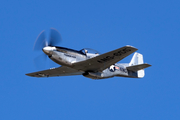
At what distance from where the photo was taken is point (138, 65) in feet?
75.6

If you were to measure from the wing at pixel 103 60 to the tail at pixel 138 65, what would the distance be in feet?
9.85

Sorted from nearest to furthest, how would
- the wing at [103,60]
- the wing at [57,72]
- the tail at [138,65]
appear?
the wing at [103,60] < the wing at [57,72] < the tail at [138,65]

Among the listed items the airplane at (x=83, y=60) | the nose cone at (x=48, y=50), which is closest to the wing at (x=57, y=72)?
the airplane at (x=83, y=60)

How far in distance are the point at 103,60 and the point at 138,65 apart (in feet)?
13.0

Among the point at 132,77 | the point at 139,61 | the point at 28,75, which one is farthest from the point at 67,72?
the point at 139,61

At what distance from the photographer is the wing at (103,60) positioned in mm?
19189

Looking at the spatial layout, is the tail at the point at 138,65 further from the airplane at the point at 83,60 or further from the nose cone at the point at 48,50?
the nose cone at the point at 48,50

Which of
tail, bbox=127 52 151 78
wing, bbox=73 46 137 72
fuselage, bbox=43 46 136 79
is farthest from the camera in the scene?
tail, bbox=127 52 151 78

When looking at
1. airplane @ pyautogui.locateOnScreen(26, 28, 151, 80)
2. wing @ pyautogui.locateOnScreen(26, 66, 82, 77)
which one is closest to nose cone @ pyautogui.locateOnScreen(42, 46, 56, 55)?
airplane @ pyautogui.locateOnScreen(26, 28, 151, 80)

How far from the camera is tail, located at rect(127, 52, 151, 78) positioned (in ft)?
75.1

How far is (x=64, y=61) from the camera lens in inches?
781

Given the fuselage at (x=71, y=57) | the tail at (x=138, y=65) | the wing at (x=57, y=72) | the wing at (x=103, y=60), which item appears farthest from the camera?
the tail at (x=138, y=65)

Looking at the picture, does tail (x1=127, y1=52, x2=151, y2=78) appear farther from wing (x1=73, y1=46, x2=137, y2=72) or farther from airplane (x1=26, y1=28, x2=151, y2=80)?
wing (x1=73, y1=46, x2=137, y2=72)

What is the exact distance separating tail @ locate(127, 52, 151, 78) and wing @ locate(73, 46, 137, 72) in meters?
3.00
